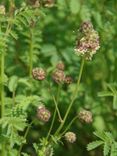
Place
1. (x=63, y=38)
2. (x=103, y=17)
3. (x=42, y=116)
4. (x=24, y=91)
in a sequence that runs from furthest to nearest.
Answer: (x=63, y=38) < (x=103, y=17) < (x=24, y=91) < (x=42, y=116)

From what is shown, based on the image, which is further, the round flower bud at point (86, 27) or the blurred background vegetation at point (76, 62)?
the blurred background vegetation at point (76, 62)

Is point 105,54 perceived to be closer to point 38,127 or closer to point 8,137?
point 38,127

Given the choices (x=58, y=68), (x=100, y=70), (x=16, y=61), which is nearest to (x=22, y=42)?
(x=16, y=61)

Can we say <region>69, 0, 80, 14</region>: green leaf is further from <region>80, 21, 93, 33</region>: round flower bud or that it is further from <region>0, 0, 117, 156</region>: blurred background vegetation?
<region>80, 21, 93, 33</region>: round flower bud

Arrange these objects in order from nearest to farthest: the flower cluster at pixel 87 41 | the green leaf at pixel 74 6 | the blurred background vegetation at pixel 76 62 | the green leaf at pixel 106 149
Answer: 1. the flower cluster at pixel 87 41
2. the green leaf at pixel 106 149
3. the green leaf at pixel 74 6
4. the blurred background vegetation at pixel 76 62

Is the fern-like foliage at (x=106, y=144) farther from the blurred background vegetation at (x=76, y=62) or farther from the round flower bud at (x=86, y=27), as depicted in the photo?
the blurred background vegetation at (x=76, y=62)

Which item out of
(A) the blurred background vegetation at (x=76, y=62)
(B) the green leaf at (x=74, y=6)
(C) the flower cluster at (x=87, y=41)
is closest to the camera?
(C) the flower cluster at (x=87, y=41)

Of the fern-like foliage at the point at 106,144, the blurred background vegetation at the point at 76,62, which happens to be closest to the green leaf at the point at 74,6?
the blurred background vegetation at the point at 76,62

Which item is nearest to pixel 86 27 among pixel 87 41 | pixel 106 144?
pixel 87 41

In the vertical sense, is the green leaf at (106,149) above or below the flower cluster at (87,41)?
below
